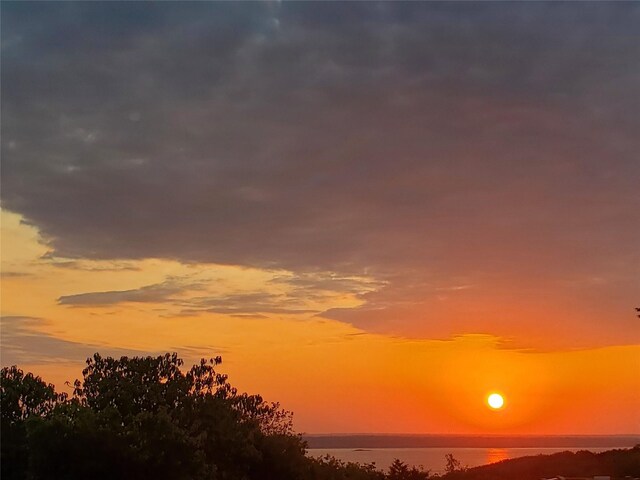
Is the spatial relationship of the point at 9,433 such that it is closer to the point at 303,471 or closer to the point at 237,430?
the point at 237,430

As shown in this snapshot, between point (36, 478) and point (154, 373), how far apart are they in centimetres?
728

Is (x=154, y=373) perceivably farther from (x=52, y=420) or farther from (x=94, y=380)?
(x=52, y=420)

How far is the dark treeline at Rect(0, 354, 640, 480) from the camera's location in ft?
97.1

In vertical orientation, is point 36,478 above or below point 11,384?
below

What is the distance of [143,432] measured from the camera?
1210 inches

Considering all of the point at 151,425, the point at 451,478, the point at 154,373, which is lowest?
the point at 451,478

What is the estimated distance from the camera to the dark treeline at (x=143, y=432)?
29.6 meters

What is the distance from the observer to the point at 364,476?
4372 centimetres

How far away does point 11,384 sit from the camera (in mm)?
32438

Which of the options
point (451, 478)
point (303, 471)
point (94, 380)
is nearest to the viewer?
point (94, 380)

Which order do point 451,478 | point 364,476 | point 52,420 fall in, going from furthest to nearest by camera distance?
point 451,478 → point 364,476 → point 52,420

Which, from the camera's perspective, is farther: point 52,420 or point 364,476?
point 364,476

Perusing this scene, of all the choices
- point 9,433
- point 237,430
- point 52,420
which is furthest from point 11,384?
point 237,430

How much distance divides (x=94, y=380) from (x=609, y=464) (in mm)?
38879
